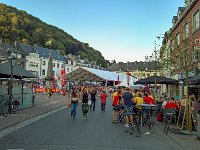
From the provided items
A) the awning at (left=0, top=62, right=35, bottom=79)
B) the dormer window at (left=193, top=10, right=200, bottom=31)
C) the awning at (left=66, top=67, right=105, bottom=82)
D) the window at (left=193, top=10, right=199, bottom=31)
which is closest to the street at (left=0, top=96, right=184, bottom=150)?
the awning at (left=0, top=62, right=35, bottom=79)

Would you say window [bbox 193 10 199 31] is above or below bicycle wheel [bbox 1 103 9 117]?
above

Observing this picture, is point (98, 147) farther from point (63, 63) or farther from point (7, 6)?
point (7, 6)

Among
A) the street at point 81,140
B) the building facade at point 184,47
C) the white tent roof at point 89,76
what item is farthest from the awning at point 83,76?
the street at point 81,140

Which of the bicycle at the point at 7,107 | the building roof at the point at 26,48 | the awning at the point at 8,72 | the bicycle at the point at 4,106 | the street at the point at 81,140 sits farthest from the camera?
the building roof at the point at 26,48

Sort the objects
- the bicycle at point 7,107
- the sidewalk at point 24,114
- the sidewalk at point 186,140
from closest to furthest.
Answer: the sidewalk at point 186,140
the sidewalk at point 24,114
the bicycle at point 7,107

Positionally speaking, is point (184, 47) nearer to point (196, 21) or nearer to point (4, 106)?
point (4, 106)

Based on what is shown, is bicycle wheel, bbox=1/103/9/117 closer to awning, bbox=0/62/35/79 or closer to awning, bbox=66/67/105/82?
Answer: awning, bbox=0/62/35/79

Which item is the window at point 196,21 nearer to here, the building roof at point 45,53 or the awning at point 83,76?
the awning at point 83,76

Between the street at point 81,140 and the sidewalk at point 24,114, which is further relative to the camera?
the sidewalk at point 24,114

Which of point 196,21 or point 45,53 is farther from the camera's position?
point 45,53

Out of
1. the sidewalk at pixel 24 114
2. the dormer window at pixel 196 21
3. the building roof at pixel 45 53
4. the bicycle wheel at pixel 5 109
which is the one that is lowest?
the sidewalk at pixel 24 114

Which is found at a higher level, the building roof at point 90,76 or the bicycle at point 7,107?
the building roof at point 90,76

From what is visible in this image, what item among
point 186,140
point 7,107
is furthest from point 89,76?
point 186,140

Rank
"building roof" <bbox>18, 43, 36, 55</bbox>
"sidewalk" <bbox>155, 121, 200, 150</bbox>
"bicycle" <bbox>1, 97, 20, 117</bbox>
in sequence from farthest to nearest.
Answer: "building roof" <bbox>18, 43, 36, 55</bbox>, "bicycle" <bbox>1, 97, 20, 117</bbox>, "sidewalk" <bbox>155, 121, 200, 150</bbox>
